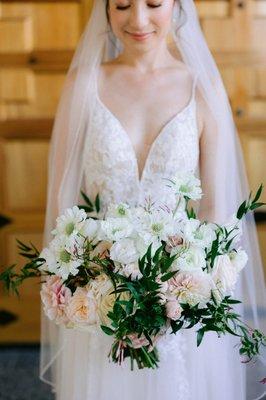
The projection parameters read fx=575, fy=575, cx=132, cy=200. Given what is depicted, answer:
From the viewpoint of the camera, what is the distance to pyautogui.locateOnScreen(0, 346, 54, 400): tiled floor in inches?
92.5

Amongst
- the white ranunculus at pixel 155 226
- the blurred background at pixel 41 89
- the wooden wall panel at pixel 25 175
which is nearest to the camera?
the white ranunculus at pixel 155 226

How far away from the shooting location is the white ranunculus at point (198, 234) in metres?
1.07

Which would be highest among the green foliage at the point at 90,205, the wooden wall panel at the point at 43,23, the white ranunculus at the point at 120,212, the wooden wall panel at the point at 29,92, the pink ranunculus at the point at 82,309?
the wooden wall panel at the point at 43,23

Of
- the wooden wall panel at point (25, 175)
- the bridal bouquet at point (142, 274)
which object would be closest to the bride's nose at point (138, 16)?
the bridal bouquet at point (142, 274)

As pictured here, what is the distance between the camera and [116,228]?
1067 millimetres

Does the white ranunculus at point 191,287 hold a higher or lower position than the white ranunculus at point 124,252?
lower

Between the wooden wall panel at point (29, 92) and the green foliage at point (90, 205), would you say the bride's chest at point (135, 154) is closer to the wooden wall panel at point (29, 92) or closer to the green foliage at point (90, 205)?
the green foliage at point (90, 205)

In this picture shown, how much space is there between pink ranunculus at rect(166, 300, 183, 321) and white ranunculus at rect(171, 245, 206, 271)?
6 centimetres

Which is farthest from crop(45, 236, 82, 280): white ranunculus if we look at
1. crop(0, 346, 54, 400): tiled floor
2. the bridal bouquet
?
crop(0, 346, 54, 400): tiled floor

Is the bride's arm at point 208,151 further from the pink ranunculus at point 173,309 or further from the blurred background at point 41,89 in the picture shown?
the blurred background at point 41,89

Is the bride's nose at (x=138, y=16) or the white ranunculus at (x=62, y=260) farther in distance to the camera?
the bride's nose at (x=138, y=16)

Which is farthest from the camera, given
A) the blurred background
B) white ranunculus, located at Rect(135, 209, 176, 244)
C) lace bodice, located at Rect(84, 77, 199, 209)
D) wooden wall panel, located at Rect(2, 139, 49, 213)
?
wooden wall panel, located at Rect(2, 139, 49, 213)

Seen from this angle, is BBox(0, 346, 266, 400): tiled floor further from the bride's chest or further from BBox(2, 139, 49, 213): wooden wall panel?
the bride's chest

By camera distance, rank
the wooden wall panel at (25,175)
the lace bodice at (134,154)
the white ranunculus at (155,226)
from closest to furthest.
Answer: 1. the white ranunculus at (155,226)
2. the lace bodice at (134,154)
3. the wooden wall panel at (25,175)
